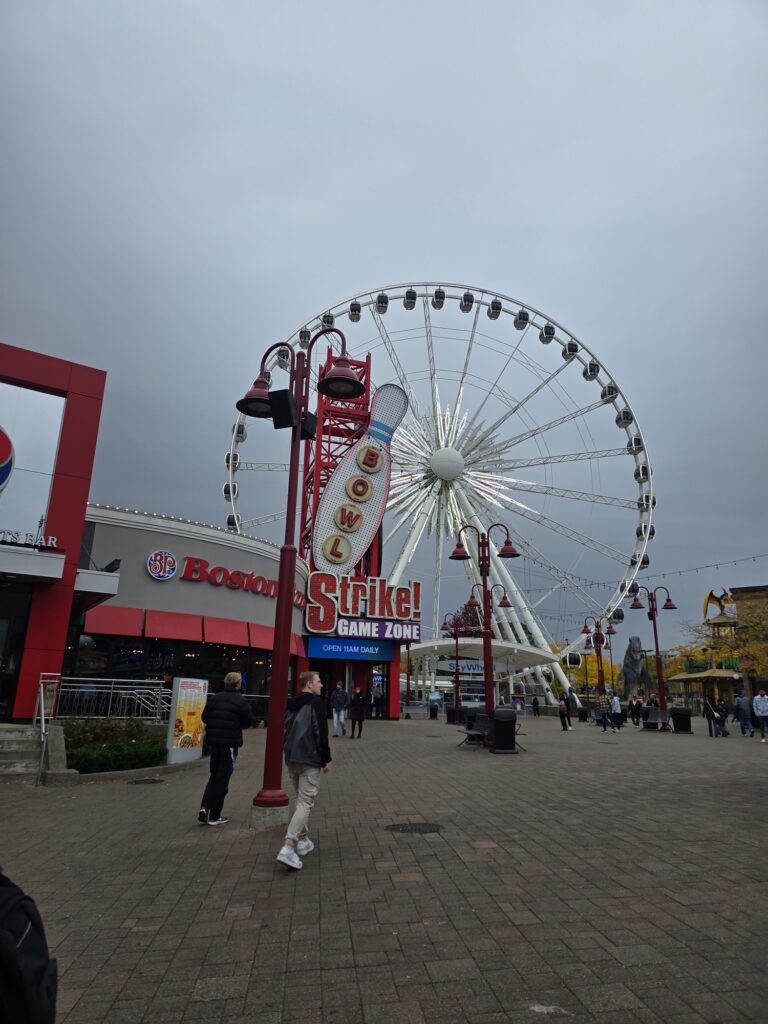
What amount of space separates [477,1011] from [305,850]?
342 centimetres

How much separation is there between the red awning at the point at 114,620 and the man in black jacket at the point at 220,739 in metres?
14.2

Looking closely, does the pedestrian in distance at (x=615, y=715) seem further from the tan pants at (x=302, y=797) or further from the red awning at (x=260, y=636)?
the tan pants at (x=302, y=797)

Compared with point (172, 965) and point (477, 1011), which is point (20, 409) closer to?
point (172, 965)

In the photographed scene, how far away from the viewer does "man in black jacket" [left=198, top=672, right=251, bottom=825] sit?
8008 millimetres

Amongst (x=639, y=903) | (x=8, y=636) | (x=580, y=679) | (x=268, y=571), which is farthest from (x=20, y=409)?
(x=580, y=679)

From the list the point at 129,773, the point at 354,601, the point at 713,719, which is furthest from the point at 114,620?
the point at 713,719

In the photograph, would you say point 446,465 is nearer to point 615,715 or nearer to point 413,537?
point 413,537

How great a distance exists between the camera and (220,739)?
7.99 meters

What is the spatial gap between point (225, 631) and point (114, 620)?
427 cm

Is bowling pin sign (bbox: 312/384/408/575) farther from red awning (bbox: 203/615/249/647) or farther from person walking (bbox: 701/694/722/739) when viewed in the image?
person walking (bbox: 701/694/722/739)

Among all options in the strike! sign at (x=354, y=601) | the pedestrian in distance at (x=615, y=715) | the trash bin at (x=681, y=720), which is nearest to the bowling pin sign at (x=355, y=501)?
the strike! sign at (x=354, y=601)

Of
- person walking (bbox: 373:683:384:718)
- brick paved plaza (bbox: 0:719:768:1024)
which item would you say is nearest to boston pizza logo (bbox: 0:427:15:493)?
brick paved plaza (bbox: 0:719:768:1024)

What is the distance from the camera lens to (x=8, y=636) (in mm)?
15633

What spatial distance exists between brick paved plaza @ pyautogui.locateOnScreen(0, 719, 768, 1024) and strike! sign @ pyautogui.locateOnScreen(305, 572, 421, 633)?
23616mm
